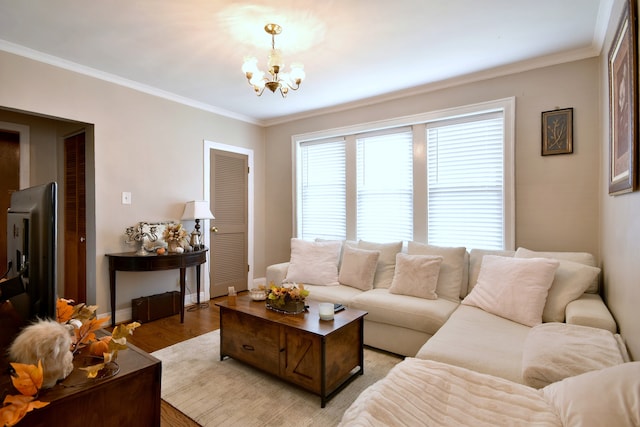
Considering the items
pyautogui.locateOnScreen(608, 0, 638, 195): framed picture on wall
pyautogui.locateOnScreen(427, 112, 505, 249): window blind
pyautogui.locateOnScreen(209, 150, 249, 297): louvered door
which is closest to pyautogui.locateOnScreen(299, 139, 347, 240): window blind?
pyautogui.locateOnScreen(209, 150, 249, 297): louvered door

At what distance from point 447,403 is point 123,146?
3738 mm

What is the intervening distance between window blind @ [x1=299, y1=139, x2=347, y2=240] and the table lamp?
1.40 m

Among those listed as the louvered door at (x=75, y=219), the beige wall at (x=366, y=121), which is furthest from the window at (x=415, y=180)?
the louvered door at (x=75, y=219)

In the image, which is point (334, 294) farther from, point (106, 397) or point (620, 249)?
point (106, 397)

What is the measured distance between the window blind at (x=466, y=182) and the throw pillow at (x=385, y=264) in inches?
19.4

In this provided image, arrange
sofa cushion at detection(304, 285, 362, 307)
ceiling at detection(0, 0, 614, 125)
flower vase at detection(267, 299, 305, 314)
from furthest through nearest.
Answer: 1. sofa cushion at detection(304, 285, 362, 307)
2. flower vase at detection(267, 299, 305, 314)
3. ceiling at detection(0, 0, 614, 125)

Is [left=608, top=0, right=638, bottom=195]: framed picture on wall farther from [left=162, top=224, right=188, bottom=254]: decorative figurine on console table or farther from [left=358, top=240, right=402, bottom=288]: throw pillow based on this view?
[left=162, top=224, right=188, bottom=254]: decorative figurine on console table

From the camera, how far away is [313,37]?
261 centimetres

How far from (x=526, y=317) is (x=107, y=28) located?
12.1 feet

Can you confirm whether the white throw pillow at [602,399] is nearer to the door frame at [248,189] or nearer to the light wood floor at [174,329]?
the light wood floor at [174,329]

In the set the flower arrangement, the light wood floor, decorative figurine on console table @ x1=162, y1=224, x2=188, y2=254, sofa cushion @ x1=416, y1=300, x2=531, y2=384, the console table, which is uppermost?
decorative figurine on console table @ x1=162, y1=224, x2=188, y2=254

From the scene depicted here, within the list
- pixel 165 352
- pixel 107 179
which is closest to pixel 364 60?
pixel 107 179

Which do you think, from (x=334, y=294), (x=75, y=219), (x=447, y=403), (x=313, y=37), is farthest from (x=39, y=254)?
(x=75, y=219)

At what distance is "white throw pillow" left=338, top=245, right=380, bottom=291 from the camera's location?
334 cm
